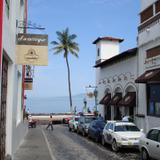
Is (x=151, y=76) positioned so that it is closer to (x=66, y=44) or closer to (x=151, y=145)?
(x=151, y=145)

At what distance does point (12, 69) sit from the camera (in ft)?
54.1

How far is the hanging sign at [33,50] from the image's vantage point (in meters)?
15.9

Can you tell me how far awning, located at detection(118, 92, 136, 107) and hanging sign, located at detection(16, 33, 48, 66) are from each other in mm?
Answer: 16601

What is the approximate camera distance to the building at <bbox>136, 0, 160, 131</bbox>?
87.4 feet

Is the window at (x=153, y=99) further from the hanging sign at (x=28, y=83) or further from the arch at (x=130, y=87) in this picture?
the hanging sign at (x=28, y=83)

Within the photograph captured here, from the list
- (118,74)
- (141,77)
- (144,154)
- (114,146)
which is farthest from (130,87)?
(144,154)

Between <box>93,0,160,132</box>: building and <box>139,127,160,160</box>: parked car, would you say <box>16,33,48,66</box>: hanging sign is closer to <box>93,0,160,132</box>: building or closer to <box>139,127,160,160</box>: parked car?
<box>139,127,160,160</box>: parked car

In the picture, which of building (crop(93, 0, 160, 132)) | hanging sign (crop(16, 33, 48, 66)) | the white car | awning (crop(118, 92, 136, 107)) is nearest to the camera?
hanging sign (crop(16, 33, 48, 66))

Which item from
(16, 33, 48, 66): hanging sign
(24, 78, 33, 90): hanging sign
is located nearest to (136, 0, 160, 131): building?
(24, 78, 33, 90): hanging sign

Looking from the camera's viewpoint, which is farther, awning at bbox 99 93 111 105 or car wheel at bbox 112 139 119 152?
awning at bbox 99 93 111 105

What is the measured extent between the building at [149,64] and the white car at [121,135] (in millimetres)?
4472

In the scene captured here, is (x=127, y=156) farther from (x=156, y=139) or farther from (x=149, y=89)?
(x=149, y=89)

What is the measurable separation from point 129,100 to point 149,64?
473 cm

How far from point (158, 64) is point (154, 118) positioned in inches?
148
